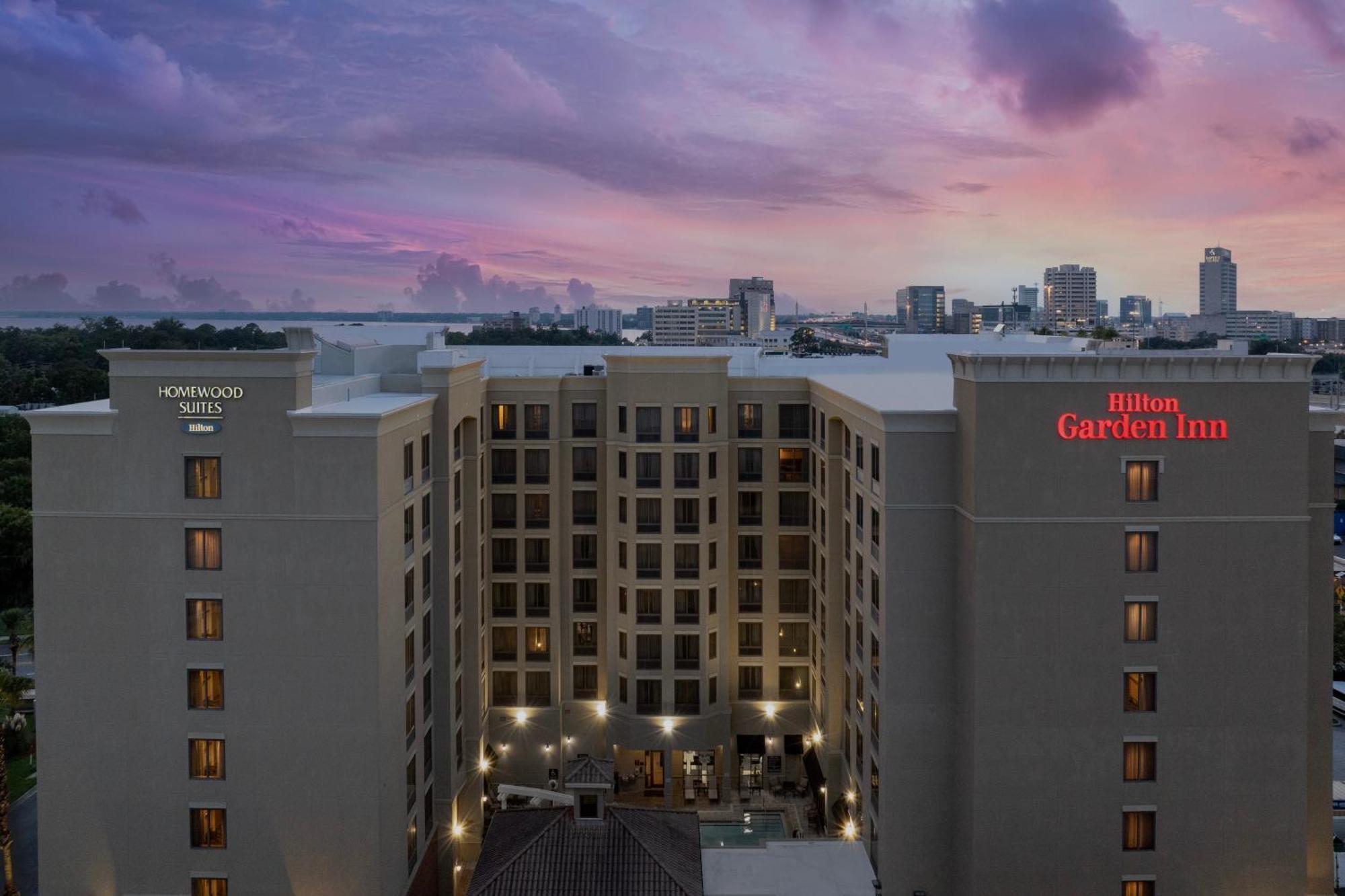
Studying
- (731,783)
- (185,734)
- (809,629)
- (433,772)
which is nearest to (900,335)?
(809,629)

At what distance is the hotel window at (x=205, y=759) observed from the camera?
37406 mm

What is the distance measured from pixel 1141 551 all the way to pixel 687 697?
91.6ft

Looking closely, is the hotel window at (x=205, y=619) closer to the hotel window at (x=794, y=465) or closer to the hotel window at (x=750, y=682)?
the hotel window at (x=750, y=682)

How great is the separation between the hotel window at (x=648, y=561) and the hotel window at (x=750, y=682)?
816 centimetres

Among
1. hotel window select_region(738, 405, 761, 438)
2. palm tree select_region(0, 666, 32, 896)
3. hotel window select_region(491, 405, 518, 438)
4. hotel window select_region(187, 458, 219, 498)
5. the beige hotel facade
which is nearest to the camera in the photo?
the beige hotel facade

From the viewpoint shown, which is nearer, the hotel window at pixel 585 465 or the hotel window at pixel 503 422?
the hotel window at pixel 503 422

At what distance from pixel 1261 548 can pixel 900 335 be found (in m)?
37.5

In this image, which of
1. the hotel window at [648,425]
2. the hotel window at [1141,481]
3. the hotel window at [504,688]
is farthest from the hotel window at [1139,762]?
the hotel window at [504,688]

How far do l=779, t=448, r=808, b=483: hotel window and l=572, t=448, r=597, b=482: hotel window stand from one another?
10994mm

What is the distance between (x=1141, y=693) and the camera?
121ft

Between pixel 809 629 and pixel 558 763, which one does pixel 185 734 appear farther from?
pixel 809 629

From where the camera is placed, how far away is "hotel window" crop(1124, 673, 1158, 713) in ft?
121

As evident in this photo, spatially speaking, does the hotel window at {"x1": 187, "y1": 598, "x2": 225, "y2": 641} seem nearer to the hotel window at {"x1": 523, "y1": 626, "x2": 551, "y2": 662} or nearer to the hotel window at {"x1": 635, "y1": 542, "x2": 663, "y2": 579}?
the hotel window at {"x1": 523, "y1": 626, "x2": 551, "y2": 662}

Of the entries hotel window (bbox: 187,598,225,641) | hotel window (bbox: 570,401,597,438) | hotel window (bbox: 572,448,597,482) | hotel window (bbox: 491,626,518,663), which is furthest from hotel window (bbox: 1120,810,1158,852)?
hotel window (bbox: 187,598,225,641)
